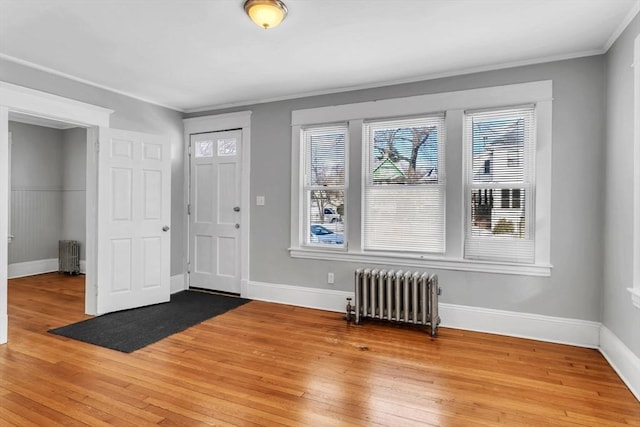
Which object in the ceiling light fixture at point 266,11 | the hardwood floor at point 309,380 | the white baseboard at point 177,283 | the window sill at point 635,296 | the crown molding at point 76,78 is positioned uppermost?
the crown molding at point 76,78

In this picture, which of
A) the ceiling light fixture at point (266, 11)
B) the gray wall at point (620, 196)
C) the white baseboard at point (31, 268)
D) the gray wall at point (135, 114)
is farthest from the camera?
the white baseboard at point (31, 268)

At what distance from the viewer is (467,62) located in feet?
11.1

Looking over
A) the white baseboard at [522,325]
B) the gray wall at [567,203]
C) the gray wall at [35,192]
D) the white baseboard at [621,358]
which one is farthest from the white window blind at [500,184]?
the gray wall at [35,192]

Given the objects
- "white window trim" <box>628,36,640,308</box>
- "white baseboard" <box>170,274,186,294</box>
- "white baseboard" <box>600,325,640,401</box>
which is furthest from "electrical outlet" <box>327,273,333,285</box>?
"white window trim" <box>628,36,640,308</box>

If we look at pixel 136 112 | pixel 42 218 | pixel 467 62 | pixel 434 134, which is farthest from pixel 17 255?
pixel 467 62

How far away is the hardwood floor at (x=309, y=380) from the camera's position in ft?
6.99

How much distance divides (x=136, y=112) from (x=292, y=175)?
2.05 meters

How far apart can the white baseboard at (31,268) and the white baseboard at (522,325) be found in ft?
21.1

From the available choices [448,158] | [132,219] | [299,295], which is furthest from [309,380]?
[132,219]

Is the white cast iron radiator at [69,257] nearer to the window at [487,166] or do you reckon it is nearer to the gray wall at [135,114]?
the gray wall at [135,114]

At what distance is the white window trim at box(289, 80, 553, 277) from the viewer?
3293 mm

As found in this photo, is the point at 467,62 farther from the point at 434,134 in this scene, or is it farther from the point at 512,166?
the point at 512,166

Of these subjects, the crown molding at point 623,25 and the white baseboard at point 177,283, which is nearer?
the crown molding at point 623,25

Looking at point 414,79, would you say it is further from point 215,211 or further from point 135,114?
point 135,114
